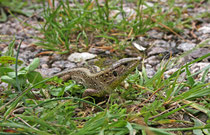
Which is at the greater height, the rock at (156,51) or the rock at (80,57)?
the rock at (156,51)

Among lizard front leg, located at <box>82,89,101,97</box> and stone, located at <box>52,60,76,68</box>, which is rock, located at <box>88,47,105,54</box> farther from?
lizard front leg, located at <box>82,89,101,97</box>

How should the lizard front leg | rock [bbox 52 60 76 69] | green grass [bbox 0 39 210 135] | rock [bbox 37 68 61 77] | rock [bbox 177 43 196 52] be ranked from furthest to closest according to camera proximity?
1. rock [bbox 177 43 196 52]
2. rock [bbox 52 60 76 69]
3. rock [bbox 37 68 61 77]
4. the lizard front leg
5. green grass [bbox 0 39 210 135]

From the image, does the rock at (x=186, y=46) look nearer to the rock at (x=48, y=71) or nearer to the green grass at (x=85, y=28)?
the green grass at (x=85, y=28)

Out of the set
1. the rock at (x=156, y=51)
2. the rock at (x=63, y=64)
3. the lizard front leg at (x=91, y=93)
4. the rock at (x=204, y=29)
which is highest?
the rock at (x=204, y=29)

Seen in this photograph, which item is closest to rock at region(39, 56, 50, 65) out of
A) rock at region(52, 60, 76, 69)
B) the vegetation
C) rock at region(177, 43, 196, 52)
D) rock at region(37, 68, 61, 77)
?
rock at region(52, 60, 76, 69)

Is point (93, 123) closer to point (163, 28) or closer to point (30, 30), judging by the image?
point (163, 28)

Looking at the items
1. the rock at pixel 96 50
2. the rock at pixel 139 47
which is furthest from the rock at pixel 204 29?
the rock at pixel 96 50
